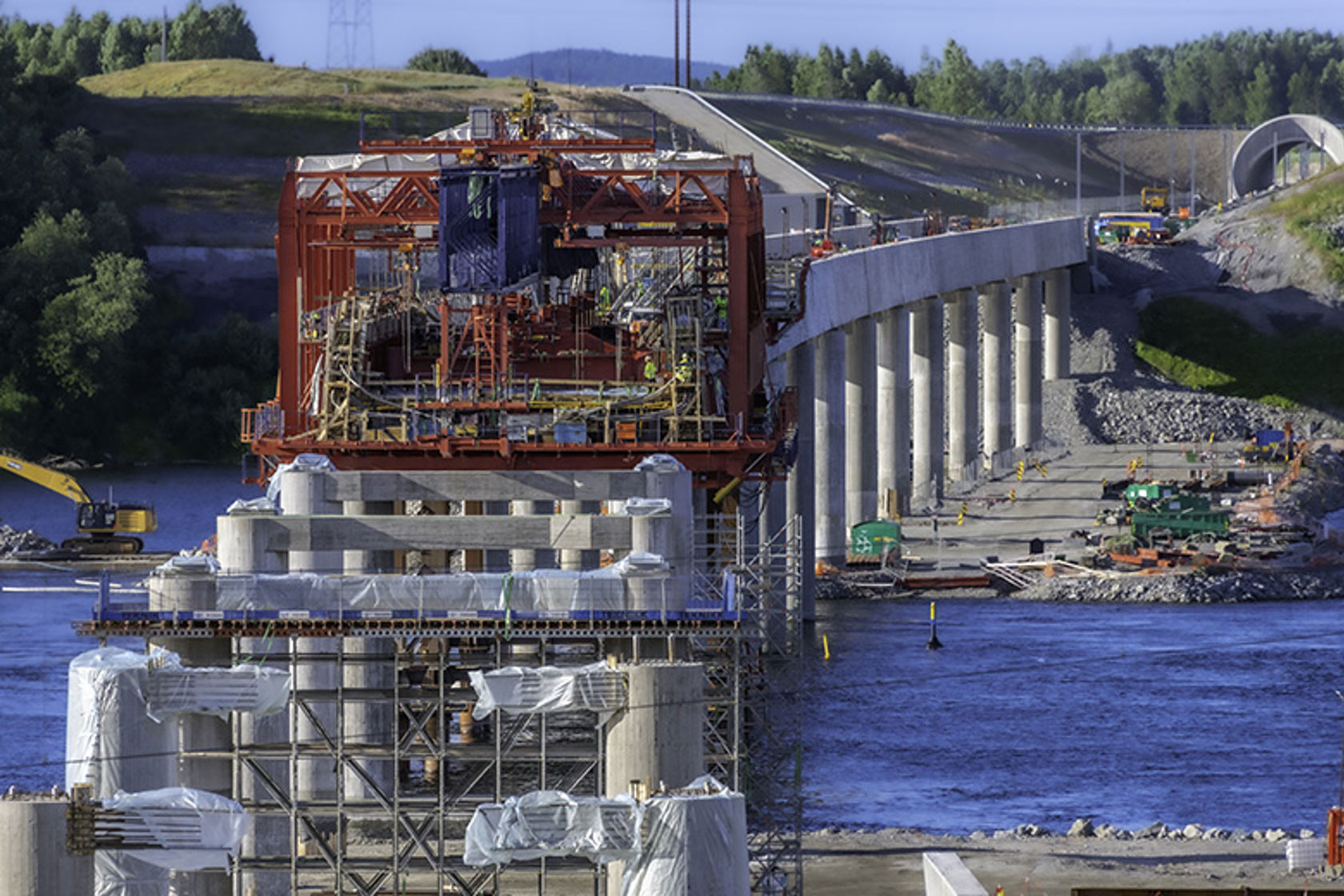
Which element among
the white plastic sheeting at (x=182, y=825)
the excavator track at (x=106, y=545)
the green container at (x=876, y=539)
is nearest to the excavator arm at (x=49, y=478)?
the excavator track at (x=106, y=545)

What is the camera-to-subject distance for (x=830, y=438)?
130500mm

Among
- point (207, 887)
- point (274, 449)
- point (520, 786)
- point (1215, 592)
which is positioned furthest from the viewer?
point (1215, 592)

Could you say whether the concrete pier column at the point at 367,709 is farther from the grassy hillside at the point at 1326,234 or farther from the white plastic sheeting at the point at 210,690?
the grassy hillside at the point at 1326,234

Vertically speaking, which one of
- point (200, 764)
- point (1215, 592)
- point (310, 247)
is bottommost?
point (1215, 592)

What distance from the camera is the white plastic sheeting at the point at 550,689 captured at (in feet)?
151

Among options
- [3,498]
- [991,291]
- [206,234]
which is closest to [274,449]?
[3,498]

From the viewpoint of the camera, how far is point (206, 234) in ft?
641

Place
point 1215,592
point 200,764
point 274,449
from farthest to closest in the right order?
point 1215,592, point 274,449, point 200,764

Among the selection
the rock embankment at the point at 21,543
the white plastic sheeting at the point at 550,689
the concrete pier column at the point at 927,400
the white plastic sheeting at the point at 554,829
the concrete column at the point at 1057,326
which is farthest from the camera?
the concrete column at the point at 1057,326

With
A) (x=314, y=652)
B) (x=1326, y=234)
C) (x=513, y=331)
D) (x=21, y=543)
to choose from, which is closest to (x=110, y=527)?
(x=21, y=543)

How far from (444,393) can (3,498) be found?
76243mm

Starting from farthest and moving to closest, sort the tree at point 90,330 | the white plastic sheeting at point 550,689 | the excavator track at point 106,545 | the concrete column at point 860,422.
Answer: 1. the tree at point 90,330
2. the concrete column at point 860,422
3. the excavator track at point 106,545
4. the white plastic sheeting at point 550,689

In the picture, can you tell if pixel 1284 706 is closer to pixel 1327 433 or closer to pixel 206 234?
pixel 1327 433

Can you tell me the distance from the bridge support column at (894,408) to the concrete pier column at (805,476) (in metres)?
18.5
